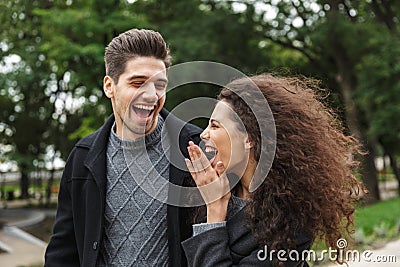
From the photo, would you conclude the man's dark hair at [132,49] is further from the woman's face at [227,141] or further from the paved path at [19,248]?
the paved path at [19,248]

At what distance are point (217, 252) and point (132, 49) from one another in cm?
85

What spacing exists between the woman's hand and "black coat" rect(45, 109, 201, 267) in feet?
0.90

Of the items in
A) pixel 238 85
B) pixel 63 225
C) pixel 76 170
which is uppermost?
pixel 238 85

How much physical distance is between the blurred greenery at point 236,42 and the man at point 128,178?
7.50 meters

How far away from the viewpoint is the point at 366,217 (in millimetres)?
10297

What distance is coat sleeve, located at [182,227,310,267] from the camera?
66.9 inches

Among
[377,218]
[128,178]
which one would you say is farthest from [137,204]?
[377,218]

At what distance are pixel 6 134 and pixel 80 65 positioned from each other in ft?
28.3

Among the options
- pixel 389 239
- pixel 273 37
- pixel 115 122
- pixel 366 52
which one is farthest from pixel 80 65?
pixel 115 122

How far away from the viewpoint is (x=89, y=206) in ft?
6.95

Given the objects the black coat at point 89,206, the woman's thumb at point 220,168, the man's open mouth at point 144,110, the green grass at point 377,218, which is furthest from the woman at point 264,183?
the green grass at point 377,218

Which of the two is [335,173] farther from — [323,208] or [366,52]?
[366,52]

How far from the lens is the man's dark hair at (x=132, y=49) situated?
2.09m

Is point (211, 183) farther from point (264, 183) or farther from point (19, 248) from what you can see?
point (19, 248)
